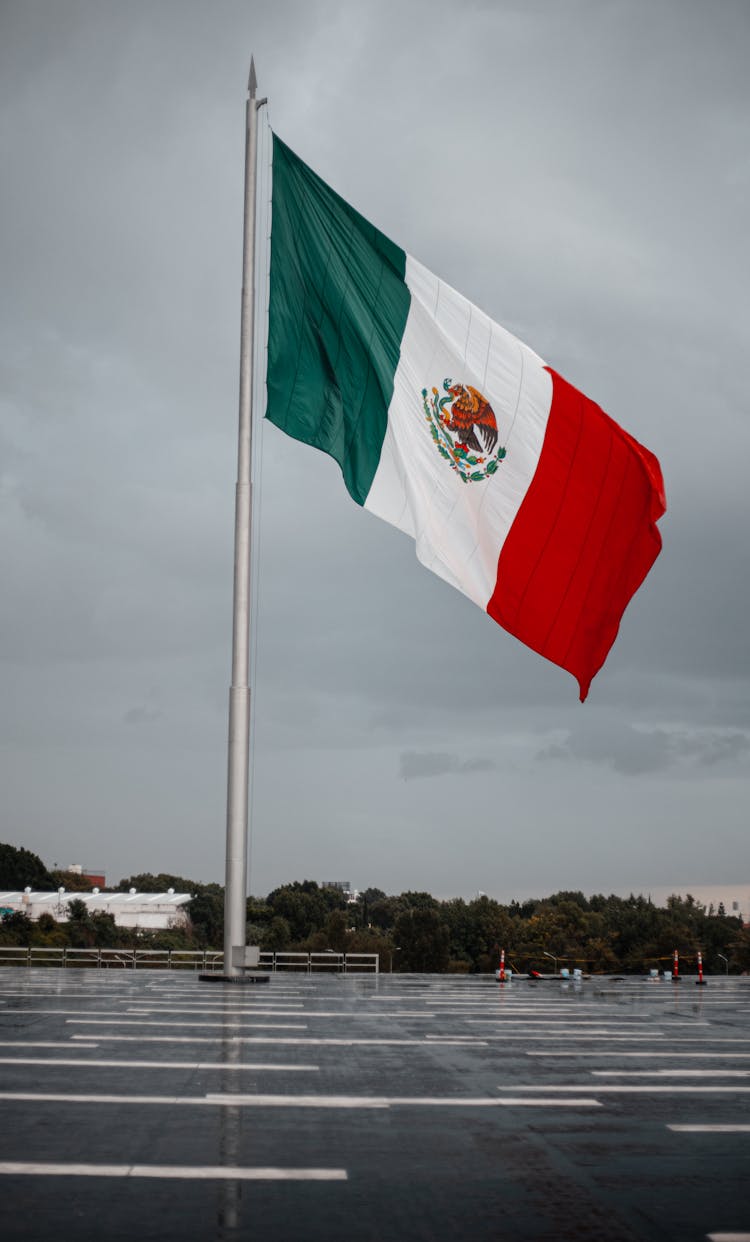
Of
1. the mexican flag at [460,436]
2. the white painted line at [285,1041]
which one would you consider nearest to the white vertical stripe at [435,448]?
the mexican flag at [460,436]

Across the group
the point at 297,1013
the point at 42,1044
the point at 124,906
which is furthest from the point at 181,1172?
Answer: the point at 124,906

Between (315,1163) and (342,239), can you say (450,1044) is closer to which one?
(315,1163)

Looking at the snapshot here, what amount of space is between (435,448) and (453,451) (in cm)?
30

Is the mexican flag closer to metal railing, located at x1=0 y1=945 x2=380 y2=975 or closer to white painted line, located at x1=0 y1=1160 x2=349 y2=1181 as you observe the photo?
metal railing, located at x1=0 y1=945 x2=380 y2=975

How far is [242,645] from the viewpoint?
20.3m

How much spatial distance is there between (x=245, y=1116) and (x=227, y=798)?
1238 cm

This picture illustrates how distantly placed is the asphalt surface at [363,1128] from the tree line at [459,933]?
63.5 m

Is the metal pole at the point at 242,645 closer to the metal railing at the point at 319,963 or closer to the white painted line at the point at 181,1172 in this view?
the metal railing at the point at 319,963

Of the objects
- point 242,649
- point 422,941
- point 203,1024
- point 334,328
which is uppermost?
point 334,328

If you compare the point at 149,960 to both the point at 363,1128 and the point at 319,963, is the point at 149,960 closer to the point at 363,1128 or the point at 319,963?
the point at 319,963

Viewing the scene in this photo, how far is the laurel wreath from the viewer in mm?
18344

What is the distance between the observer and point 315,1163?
6508mm

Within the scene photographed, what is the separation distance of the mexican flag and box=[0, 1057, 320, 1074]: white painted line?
8.88 metres

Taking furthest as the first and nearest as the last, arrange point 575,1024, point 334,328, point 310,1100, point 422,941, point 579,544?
point 422,941
point 334,328
point 579,544
point 575,1024
point 310,1100
